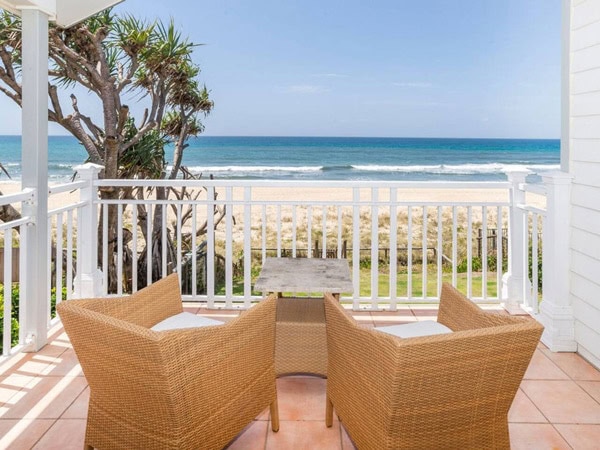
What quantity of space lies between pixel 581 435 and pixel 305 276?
1388 mm

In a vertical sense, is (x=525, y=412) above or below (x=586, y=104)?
below

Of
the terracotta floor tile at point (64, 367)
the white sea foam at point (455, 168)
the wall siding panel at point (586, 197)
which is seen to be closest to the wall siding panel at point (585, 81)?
the wall siding panel at point (586, 197)

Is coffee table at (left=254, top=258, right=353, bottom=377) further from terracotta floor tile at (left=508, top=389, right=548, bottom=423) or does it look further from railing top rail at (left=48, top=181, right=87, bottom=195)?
railing top rail at (left=48, top=181, right=87, bottom=195)

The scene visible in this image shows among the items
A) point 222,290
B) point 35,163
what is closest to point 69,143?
point 222,290

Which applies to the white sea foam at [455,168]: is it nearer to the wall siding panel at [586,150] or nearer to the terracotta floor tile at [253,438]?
the wall siding panel at [586,150]

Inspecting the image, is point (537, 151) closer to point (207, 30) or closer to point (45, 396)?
point (207, 30)

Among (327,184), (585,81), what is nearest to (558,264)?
(585,81)

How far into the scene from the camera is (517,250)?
12.3 feet

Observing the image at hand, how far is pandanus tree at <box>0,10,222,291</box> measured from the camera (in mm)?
5504

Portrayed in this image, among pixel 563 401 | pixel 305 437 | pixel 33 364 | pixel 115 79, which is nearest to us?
pixel 305 437

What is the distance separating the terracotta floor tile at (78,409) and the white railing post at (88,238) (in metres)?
1.43

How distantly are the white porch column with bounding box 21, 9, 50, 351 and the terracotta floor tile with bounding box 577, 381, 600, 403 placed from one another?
3.03m

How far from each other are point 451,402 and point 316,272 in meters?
1.23

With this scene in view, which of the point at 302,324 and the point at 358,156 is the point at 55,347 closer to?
the point at 302,324
